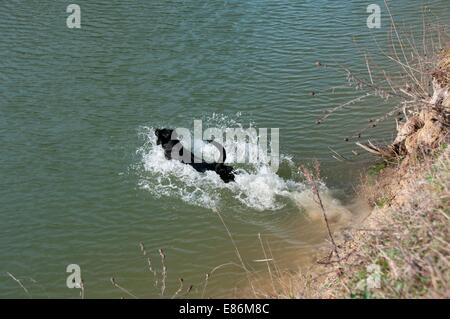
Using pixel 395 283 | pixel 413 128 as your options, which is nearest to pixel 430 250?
pixel 395 283

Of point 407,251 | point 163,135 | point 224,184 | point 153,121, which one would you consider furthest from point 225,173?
point 407,251

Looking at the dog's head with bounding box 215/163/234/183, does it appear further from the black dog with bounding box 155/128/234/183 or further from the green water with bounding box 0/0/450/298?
the green water with bounding box 0/0/450/298

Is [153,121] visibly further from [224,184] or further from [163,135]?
[224,184]

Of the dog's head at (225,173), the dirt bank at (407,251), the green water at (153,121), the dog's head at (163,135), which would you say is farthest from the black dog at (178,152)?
the dirt bank at (407,251)

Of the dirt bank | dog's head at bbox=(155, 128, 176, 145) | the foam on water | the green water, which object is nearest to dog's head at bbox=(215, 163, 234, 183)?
the foam on water

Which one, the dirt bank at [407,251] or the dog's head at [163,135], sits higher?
the dog's head at [163,135]

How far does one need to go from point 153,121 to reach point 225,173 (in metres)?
2.54

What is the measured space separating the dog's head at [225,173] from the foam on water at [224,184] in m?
0.08

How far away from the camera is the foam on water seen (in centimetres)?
943

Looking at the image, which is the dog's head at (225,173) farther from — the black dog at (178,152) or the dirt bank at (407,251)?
the dirt bank at (407,251)

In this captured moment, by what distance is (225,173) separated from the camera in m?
9.84

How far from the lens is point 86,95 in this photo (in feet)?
41.3

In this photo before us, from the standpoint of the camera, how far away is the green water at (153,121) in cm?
844
